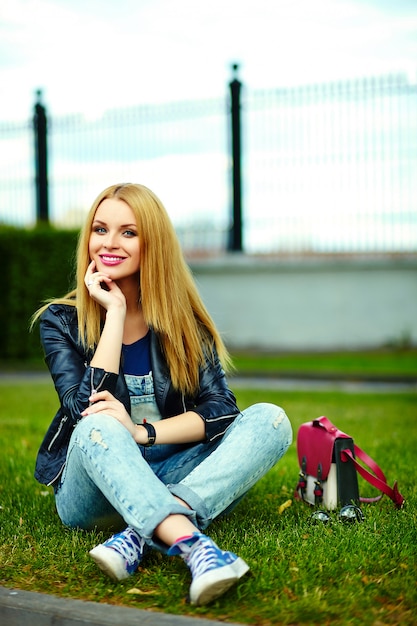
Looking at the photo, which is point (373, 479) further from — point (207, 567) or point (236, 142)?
point (236, 142)

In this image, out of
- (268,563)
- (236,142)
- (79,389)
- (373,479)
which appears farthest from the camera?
(236,142)

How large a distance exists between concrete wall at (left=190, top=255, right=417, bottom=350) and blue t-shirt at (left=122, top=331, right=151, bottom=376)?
9836 mm

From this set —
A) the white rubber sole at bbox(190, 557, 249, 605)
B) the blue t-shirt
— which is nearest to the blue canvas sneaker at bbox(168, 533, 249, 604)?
the white rubber sole at bbox(190, 557, 249, 605)

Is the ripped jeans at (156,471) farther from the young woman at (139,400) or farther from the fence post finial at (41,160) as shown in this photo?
the fence post finial at (41,160)

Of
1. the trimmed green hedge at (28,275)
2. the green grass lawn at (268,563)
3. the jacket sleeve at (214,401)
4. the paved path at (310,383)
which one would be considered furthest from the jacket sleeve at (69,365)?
the trimmed green hedge at (28,275)

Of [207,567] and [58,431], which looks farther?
[58,431]

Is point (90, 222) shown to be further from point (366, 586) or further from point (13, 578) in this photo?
point (366, 586)

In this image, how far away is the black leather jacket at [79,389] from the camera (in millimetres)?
3383

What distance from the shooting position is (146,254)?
366 cm

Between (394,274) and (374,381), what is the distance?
140 inches

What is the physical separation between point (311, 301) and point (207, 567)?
448 inches

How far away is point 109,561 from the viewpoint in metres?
2.87

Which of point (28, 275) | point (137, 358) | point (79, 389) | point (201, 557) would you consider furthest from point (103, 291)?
point (28, 275)

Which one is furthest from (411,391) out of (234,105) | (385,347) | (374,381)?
(234,105)
